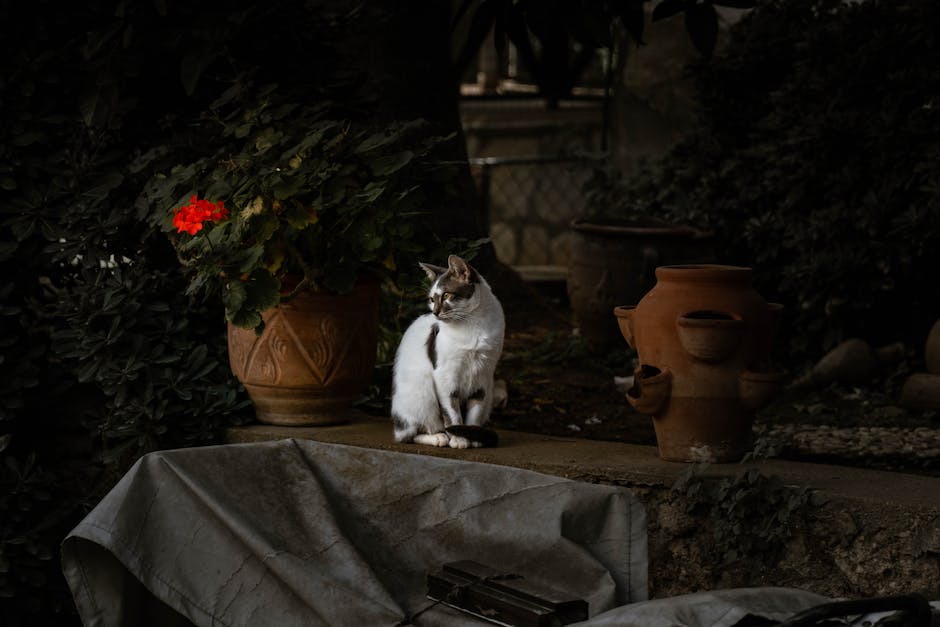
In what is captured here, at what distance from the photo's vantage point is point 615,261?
5816 mm

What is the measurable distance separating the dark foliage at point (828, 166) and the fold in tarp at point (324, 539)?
109 inches

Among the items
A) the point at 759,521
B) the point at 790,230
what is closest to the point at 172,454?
the point at 759,521

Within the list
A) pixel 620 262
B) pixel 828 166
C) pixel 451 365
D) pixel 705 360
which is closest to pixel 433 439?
pixel 451 365

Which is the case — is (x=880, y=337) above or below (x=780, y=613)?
below

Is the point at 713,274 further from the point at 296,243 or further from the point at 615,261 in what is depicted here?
the point at 615,261

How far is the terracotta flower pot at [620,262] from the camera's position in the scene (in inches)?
225

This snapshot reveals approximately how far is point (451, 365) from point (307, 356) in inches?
19.4

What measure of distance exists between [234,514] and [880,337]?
3.73 metres

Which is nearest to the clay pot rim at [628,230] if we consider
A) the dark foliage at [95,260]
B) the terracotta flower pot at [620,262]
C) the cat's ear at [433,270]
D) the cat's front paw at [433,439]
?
the terracotta flower pot at [620,262]

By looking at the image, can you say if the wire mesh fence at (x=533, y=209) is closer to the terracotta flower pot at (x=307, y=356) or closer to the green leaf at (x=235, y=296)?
the terracotta flower pot at (x=307, y=356)

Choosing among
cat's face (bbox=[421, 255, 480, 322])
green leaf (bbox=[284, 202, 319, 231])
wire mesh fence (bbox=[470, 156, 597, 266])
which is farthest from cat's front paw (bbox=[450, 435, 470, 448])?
wire mesh fence (bbox=[470, 156, 597, 266])

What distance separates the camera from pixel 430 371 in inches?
146

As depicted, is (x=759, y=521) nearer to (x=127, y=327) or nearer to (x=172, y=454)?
(x=172, y=454)

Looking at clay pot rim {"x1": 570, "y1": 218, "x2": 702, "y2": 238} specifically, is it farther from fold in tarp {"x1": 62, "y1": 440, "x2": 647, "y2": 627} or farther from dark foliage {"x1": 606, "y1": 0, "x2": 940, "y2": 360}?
fold in tarp {"x1": 62, "y1": 440, "x2": 647, "y2": 627}
